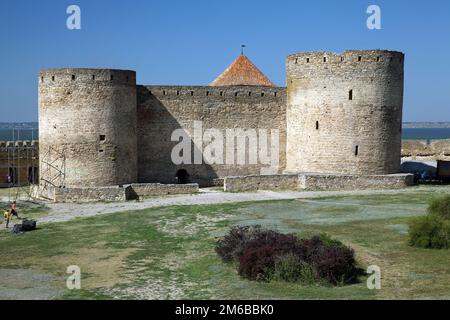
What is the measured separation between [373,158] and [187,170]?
7.66 m

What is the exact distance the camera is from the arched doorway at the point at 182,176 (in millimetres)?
26428

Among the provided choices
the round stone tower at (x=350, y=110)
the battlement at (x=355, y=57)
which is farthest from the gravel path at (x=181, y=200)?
the battlement at (x=355, y=57)

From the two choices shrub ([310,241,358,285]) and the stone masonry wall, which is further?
the stone masonry wall

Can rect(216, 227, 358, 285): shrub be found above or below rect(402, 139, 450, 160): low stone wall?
below

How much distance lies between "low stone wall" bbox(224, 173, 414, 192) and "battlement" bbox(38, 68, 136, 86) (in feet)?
19.2

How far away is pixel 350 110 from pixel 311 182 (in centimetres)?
328

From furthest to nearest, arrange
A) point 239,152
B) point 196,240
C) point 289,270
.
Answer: point 239,152, point 196,240, point 289,270

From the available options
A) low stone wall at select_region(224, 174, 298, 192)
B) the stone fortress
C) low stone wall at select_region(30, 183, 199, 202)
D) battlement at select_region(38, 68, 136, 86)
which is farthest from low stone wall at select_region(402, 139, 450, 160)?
battlement at select_region(38, 68, 136, 86)

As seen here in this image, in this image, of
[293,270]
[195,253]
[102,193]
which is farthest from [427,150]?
[293,270]

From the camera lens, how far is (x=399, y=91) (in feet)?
83.5

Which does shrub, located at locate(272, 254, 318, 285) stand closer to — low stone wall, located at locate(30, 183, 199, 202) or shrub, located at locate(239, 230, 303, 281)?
shrub, located at locate(239, 230, 303, 281)

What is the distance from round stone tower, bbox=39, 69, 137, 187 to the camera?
75.2 ft
